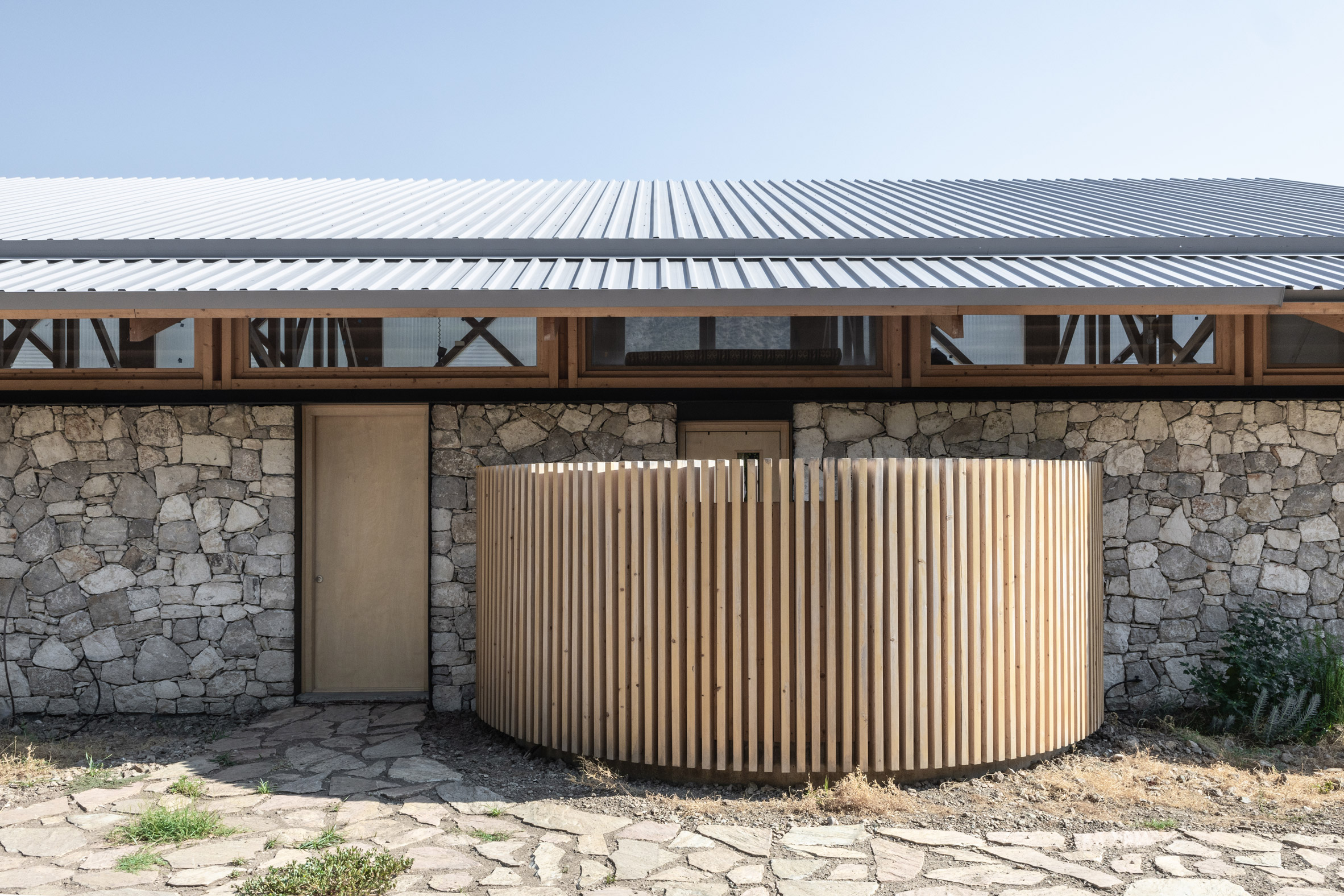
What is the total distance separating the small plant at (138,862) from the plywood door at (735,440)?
3.94m

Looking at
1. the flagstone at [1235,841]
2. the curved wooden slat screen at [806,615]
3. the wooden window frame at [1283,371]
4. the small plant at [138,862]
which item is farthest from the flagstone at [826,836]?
the wooden window frame at [1283,371]

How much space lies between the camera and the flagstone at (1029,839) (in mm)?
4066

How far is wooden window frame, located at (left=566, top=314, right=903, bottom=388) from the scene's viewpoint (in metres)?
6.53

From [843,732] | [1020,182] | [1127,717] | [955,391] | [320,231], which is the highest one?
[1020,182]

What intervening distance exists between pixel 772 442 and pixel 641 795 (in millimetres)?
2855

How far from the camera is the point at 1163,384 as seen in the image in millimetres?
6469

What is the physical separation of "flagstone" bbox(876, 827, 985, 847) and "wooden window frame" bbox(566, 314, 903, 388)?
3.20 metres

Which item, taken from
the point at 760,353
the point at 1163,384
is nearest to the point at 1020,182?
the point at 1163,384

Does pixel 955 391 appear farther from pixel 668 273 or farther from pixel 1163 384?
pixel 668 273

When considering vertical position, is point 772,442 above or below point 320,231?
below

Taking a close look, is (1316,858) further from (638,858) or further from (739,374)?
(739,374)

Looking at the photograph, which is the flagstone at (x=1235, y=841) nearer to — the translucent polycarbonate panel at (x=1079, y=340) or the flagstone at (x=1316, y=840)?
the flagstone at (x=1316, y=840)

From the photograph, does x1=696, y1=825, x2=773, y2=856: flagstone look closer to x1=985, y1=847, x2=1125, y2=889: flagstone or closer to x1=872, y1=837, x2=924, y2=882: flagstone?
x1=872, y1=837, x2=924, y2=882: flagstone

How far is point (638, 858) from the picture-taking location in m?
3.91
